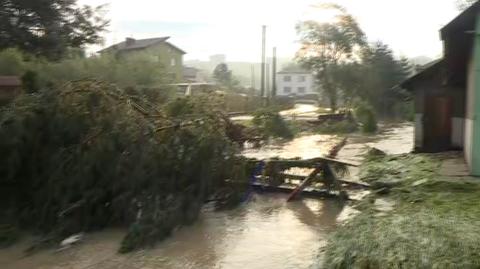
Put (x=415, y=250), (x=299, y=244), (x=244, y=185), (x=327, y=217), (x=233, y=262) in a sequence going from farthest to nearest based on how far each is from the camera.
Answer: (x=244, y=185) → (x=327, y=217) → (x=299, y=244) → (x=233, y=262) → (x=415, y=250)

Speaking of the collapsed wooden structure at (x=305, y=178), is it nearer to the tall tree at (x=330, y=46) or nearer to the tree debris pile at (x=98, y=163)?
the tree debris pile at (x=98, y=163)

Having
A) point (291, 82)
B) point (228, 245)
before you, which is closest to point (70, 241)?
point (228, 245)

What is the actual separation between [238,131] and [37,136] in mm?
6863

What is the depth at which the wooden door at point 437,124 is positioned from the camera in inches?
667

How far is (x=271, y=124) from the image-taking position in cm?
2692

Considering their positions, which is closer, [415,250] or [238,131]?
[415,250]

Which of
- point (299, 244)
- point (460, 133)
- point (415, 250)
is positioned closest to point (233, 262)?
point (299, 244)

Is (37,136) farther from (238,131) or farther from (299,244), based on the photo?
(238,131)

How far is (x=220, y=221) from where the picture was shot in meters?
11.2

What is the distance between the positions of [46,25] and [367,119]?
19.7 meters

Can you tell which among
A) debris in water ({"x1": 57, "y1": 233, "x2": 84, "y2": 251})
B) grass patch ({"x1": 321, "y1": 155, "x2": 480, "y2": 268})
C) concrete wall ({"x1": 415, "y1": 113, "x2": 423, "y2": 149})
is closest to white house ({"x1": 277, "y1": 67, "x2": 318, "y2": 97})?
concrete wall ({"x1": 415, "y1": 113, "x2": 423, "y2": 149})

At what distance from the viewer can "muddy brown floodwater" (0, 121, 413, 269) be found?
28.0ft

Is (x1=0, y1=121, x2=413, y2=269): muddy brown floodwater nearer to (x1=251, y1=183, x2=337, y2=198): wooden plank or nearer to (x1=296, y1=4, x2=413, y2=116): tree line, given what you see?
(x1=251, y1=183, x2=337, y2=198): wooden plank

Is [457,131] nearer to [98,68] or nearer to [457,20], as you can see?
[457,20]
